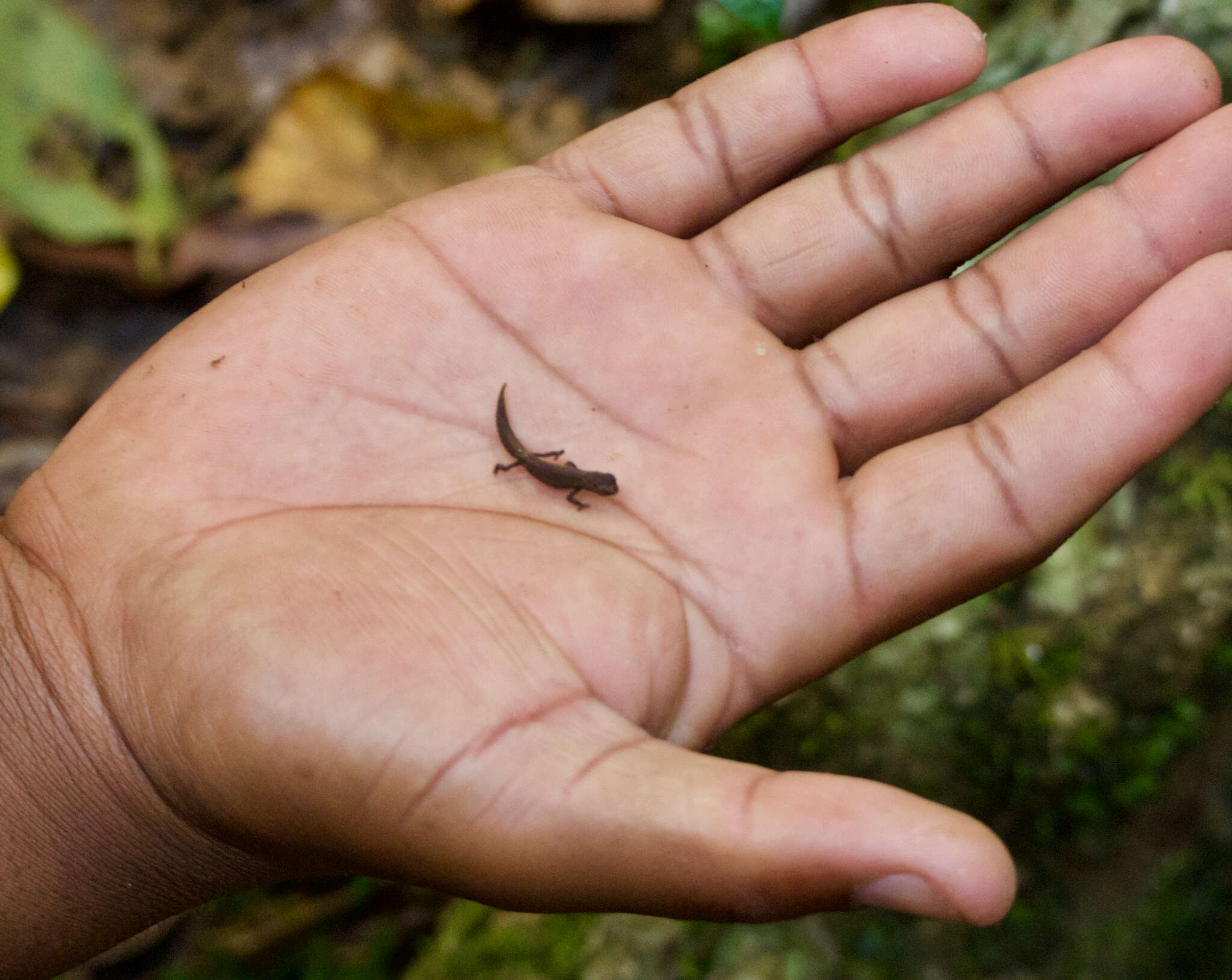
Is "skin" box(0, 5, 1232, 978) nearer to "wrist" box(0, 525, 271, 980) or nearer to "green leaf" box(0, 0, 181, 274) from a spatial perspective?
"wrist" box(0, 525, 271, 980)

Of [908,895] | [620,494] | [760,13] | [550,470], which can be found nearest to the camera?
[908,895]

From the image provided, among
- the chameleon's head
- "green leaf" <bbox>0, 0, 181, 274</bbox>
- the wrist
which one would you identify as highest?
"green leaf" <bbox>0, 0, 181, 274</bbox>

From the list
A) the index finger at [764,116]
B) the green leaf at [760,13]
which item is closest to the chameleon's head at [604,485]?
the index finger at [764,116]

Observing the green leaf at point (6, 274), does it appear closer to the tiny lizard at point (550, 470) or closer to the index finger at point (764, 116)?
the index finger at point (764, 116)

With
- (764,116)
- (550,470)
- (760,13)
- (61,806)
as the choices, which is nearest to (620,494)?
(550,470)

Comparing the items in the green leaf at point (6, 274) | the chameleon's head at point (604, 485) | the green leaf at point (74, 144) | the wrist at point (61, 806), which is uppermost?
the green leaf at point (74, 144)

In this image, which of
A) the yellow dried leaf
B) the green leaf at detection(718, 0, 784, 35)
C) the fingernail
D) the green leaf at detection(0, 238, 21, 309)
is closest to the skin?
the fingernail

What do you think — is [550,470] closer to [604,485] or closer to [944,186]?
[604,485]
